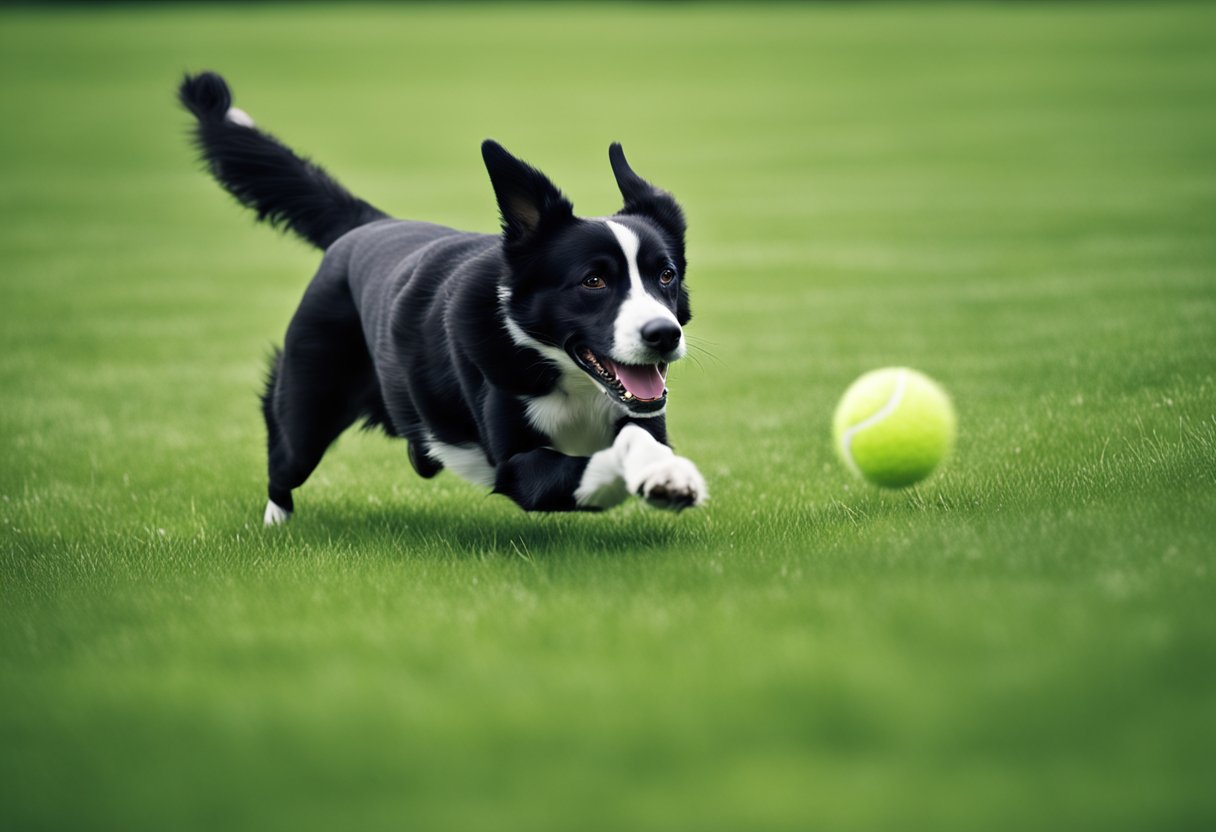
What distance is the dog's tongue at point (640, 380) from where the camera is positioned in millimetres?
4875

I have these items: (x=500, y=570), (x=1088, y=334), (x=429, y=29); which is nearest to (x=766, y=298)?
(x=1088, y=334)

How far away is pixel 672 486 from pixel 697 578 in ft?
1.12

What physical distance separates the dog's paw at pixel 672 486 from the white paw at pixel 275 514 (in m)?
2.54

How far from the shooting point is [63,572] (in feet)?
16.9

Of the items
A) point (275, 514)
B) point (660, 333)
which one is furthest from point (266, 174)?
point (660, 333)

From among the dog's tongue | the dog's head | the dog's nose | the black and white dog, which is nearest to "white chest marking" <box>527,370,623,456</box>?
the black and white dog

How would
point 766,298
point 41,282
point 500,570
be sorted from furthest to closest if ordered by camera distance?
point 41,282 → point 766,298 → point 500,570

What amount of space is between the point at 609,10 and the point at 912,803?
6291 cm

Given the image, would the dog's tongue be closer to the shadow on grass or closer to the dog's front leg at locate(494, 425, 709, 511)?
the dog's front leg at locate(494, 425, 709, 511)

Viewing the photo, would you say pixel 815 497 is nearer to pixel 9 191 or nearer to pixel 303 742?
pixel 303 742

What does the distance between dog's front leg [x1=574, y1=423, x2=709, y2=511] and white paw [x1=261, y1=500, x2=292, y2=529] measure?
2145 mm

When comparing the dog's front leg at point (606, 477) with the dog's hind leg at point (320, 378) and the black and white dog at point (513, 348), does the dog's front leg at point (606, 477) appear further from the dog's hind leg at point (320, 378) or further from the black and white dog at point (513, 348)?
the dog's hind leg at point (320, 378)

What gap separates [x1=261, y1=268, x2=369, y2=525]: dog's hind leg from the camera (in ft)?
20.2

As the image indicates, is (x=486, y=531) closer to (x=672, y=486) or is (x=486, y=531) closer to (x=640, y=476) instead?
(x=640, y=476)
